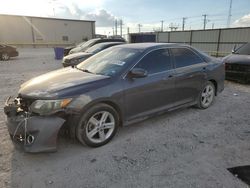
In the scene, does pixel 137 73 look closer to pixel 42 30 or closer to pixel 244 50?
pixel 244 50

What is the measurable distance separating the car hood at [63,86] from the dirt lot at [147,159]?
35.3 inches

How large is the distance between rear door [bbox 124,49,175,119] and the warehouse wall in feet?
54.3

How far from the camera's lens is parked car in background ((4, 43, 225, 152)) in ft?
8.91

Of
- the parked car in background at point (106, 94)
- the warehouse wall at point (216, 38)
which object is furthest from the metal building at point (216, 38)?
the parked car in background at point (106, 94)

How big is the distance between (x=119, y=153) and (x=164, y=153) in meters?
0.67

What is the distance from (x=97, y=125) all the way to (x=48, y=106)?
79 cm

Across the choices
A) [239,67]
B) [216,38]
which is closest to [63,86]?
[239,67]

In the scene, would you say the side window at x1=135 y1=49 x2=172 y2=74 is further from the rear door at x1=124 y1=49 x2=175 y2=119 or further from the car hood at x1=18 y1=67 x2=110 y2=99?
the car hood at x1=18 y1=67 x2=110 y2=99

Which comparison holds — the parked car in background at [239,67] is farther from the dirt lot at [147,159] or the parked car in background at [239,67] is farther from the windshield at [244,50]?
the dirt lot at [147,159]

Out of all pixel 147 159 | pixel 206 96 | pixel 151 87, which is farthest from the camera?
pixel 206 96

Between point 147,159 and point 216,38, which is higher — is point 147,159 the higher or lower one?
the lower one

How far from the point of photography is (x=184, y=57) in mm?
4238

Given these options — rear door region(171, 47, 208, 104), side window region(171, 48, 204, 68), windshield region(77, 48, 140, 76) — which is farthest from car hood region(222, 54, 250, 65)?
windshield region(77, 48, 140, 76)

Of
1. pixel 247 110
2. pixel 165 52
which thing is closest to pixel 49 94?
pixel 165 52
